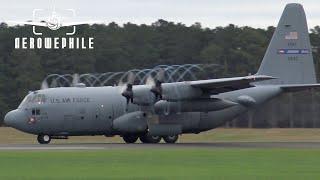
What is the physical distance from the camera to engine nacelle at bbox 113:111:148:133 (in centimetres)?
4997

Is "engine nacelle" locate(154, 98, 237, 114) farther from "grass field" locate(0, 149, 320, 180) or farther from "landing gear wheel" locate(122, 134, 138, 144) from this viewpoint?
"grass field" locate(0, 149, 320, 180)

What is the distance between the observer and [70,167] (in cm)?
3145

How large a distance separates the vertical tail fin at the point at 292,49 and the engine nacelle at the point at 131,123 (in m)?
8.35

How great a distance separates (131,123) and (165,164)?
17.2 metres

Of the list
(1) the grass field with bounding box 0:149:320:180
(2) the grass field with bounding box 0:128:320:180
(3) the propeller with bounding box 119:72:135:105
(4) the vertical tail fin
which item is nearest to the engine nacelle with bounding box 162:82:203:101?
(3) the propeller with bounding box 119:72:135:105

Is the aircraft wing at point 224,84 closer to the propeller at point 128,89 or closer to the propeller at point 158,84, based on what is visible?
the propeller at point 158,84

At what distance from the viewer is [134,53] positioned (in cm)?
10338

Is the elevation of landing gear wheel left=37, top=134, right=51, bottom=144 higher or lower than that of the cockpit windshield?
lower

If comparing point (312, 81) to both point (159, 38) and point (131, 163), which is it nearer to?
point (131, 163)

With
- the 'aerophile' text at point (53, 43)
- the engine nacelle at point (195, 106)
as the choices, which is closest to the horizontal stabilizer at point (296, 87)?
the engine nacelle at point (195, 106)

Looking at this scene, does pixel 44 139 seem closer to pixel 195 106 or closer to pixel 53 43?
pixel 195 106

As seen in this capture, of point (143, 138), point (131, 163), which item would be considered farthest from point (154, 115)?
point (131, 163)

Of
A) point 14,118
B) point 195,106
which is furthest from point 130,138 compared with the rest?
point 14,118

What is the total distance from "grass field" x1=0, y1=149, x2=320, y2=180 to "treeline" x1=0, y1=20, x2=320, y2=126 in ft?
165
